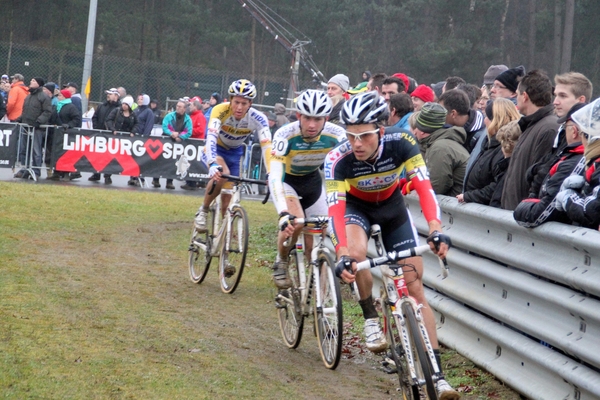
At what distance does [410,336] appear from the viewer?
17.9 feet

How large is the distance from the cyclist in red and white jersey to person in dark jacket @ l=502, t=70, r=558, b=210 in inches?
36.5

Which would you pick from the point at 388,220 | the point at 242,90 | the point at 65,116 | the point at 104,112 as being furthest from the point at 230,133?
the point at 104,112

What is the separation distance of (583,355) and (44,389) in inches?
132

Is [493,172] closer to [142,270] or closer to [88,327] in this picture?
[88,327]

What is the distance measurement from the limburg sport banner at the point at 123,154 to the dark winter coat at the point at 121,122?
0.28 metres

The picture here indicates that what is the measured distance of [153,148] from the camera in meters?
21.6

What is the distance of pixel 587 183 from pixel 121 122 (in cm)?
1747

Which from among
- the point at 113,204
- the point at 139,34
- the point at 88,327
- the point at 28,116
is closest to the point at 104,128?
the point at 28,116

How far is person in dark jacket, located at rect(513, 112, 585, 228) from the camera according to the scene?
556 centimetres

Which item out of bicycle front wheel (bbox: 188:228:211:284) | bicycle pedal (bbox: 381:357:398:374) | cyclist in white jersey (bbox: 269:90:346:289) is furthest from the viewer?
bicycle front wheel (bbox: 188:228:211:284)

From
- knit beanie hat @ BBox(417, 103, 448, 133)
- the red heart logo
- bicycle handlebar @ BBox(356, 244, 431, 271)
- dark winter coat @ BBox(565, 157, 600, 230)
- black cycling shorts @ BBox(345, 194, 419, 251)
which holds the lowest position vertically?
bicycle handlebar @ BBox(356, 244, 431, 271)

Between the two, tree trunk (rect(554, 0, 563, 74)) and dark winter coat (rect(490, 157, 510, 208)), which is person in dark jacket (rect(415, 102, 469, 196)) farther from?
tree trunk (rect(554, 0, 563, 74))

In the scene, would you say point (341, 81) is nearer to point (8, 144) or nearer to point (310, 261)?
point (310, 261)

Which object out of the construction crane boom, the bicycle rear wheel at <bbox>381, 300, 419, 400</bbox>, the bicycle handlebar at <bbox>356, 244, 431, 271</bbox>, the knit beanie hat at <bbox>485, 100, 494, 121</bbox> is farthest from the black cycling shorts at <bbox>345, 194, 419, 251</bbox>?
the construction crane boom
